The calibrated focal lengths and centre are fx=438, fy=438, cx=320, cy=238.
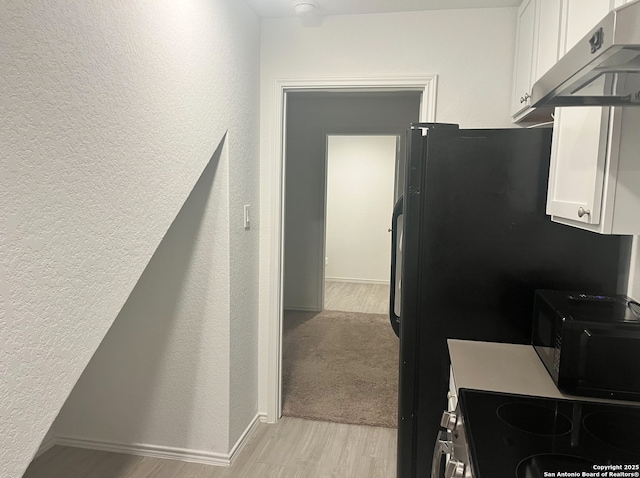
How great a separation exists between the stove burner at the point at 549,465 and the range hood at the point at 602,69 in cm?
82

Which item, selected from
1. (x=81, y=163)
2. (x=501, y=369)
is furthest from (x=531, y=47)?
(x=81, y=163)

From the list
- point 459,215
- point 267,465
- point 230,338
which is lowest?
point 267,465

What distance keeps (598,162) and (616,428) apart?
696 millimetres

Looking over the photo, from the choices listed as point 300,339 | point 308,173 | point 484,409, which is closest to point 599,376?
point 484,409

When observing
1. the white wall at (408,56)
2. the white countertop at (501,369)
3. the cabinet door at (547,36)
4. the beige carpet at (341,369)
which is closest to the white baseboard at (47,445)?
the beige carpet at (341,369)

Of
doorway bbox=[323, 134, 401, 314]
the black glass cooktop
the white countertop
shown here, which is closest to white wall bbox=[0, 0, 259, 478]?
the black glass cooktop

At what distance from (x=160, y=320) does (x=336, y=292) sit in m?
4.09

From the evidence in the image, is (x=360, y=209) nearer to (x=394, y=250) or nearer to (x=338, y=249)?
(x=338, y=249)

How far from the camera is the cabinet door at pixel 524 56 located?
1.94 m

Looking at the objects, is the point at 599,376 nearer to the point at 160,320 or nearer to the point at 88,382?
the point at 160,320

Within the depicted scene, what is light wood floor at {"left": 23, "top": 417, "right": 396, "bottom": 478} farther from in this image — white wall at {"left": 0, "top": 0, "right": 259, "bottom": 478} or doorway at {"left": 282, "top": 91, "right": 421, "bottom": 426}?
white wall at {"left": 0, "top": 0, "right": 259, "bottom": 478}

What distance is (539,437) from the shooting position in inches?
42.4

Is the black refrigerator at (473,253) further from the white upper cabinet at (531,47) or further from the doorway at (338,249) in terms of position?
the doorway at (338,249)

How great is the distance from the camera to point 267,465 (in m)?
2.29
